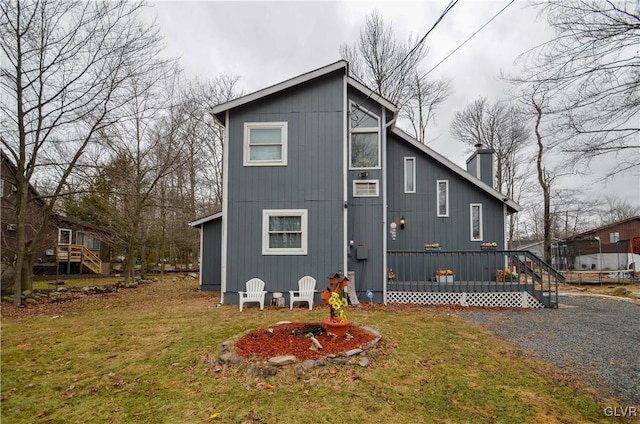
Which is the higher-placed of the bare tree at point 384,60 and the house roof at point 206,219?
the bare tree at point 384,60

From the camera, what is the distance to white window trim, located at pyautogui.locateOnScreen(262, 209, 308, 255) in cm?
911

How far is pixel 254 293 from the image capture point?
8789mm

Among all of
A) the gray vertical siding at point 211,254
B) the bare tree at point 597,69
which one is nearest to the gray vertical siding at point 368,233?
the bare tree at point 597,69

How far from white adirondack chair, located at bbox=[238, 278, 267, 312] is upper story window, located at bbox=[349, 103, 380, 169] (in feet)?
14.2

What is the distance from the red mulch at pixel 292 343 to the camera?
4574 mm

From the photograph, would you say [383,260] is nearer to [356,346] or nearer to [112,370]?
[356,346]

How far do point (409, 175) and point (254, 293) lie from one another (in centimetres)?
654

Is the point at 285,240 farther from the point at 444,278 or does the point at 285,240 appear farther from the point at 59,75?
the point at 59,75

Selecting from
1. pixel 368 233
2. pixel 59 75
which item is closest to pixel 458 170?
pixel 368 233

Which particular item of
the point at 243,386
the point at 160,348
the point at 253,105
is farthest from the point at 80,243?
the point at 243,386

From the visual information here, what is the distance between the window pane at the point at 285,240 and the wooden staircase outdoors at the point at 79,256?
48.1 feet

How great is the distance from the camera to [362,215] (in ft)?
31.6

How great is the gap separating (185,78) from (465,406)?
19.6m

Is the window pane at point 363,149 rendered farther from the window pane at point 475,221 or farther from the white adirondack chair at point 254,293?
the white adirondack chair at point 254,293
